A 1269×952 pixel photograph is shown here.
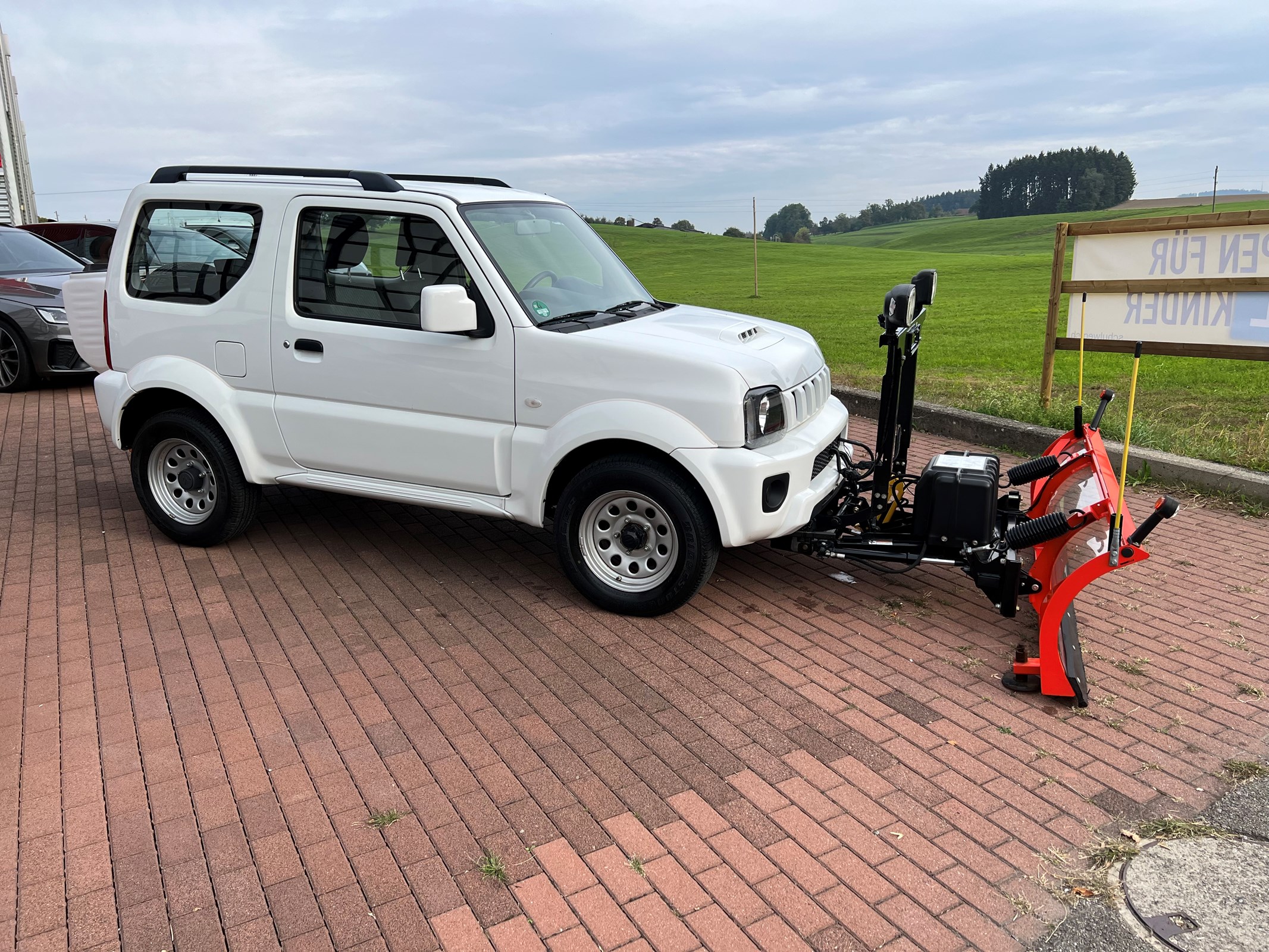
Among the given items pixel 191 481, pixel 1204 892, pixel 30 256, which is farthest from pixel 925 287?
pixel 30 256

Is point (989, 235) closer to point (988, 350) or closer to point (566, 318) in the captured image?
point (988, 350)

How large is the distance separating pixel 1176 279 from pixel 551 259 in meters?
5.62

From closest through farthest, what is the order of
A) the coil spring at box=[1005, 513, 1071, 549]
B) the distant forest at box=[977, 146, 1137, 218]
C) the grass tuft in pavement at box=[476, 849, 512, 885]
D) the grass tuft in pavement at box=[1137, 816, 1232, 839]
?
the grass tuft in pavement at box=[476, 849, 512, 885]
the grass tuft in pavement at box=[1137, 816, 1232, 839]
the coil spring at box=[1005, 513, 1071, 549]
the distant forest at box=[977, 146, 1137, 218]

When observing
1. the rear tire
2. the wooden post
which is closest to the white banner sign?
the wooden post

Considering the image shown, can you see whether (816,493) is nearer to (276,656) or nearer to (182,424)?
(276,656)

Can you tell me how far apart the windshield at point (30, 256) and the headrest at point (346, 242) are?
27.7 feet

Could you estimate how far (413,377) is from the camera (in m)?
5.21

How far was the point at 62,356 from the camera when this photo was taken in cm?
1145

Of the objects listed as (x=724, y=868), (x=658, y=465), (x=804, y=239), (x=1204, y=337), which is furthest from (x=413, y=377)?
(x=804, y=239)

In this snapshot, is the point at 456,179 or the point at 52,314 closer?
the point at 456,179

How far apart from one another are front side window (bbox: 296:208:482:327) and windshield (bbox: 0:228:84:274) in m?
8.35

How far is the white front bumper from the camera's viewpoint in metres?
4.63

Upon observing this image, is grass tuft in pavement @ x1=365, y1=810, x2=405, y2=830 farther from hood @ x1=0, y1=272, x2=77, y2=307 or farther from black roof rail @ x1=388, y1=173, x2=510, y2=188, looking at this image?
hood @ x1=0, y1=272, x2=77, y2=307

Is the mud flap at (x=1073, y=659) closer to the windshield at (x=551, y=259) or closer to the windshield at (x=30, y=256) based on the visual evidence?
the windshield at (x=551, y=259)
